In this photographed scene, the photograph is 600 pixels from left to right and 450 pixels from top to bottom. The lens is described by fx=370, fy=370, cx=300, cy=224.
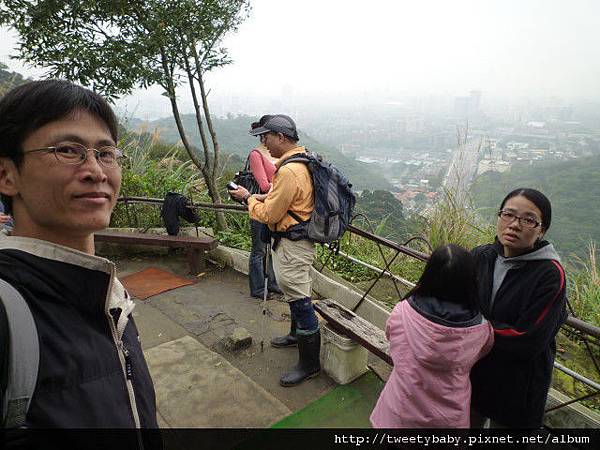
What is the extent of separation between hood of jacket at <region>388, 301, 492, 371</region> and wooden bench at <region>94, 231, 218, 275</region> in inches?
132

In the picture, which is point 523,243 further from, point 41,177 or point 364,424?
point 41,177

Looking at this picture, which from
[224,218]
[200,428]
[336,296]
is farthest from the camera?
[224,218]

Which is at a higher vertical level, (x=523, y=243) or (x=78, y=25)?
(x=78, y=25)

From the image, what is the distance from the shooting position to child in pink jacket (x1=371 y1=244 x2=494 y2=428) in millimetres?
1750

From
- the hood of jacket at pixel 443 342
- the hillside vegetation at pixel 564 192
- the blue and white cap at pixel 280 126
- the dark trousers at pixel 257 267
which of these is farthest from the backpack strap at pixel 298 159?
the hillside vegetation at pixel 564 192

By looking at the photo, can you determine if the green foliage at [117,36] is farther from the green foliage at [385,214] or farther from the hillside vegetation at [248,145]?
the hillside vegetation at [248,145]

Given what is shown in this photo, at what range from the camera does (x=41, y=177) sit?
941mm

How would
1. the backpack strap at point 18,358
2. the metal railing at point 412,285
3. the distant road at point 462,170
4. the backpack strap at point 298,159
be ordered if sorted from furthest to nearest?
1. the distant road at point 462,170
2. the backpack strap at point 298,159
3. the metal railing at point 412,285
4. the backpack strap at point 18,358

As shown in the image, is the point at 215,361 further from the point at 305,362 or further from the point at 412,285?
the point at 412,285

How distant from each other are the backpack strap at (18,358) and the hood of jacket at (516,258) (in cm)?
198

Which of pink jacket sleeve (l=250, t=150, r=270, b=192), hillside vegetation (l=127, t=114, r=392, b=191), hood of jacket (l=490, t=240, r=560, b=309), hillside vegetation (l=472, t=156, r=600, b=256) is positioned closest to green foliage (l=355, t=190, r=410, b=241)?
hillside vegetation (l=472, t=156, r=600, b=256)

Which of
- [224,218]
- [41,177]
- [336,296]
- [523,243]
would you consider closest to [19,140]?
[41,177]

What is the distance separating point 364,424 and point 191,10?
195 inches

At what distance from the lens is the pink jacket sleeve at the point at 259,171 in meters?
3.78
